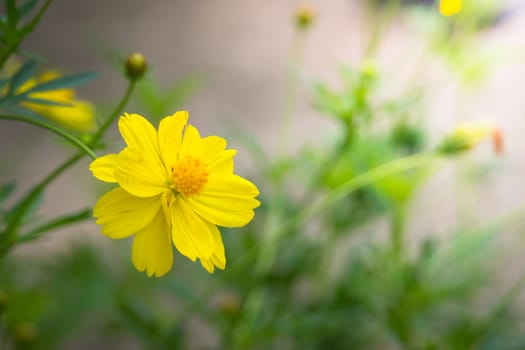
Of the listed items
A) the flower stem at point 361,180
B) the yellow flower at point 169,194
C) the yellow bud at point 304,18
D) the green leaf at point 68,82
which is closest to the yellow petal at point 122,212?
the yellow flower at point 169,194

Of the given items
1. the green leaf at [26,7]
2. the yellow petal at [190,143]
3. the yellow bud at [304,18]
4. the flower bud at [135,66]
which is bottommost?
the yellow petal at [190,143]

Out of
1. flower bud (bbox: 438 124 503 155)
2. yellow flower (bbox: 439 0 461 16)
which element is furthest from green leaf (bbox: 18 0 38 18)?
flower bud (bbox: 438 124 503 155)

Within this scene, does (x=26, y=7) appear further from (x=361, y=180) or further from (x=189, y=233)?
(x=361, y=180)

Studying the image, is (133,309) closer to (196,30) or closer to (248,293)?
(248,293)

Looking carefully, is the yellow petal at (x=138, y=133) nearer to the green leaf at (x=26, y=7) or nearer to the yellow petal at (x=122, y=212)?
the yellow petal at (x=122, y=212)

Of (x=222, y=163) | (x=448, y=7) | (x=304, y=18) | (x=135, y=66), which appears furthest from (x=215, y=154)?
(x=304, y=18)

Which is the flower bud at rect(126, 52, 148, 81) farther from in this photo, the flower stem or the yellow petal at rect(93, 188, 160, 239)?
the flower stem

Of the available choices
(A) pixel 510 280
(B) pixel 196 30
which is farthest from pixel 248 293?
(B) pixel 196 30
